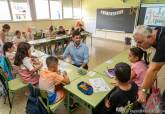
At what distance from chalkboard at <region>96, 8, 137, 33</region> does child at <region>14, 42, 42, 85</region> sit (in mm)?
6469

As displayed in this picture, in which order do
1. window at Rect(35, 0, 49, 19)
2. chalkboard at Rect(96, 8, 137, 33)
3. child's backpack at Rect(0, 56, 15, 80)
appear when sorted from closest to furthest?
child's backpack at Rect(0, 56, 15, 80), window at Rect(35, 0, 49, 19), chalkboard at Rect(96, 8, 137, 33)

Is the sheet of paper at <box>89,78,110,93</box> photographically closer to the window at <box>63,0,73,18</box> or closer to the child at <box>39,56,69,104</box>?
the child at <box>39,56,69,104</box>

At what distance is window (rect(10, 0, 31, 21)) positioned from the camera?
5.84 metres

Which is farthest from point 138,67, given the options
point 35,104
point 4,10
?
point 4,10

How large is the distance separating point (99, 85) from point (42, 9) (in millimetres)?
6649

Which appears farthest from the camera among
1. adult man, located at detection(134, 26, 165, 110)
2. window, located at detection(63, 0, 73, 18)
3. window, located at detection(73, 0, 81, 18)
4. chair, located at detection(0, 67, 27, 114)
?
window, located at detection(73, 0, 81, 18)

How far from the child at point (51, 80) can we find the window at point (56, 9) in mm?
6597

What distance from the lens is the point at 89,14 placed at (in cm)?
898

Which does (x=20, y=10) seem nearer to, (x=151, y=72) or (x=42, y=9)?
(x=42, y=9)

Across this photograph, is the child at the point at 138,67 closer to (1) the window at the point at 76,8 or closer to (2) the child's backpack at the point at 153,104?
(2) the child's backpack at the point at 153,104

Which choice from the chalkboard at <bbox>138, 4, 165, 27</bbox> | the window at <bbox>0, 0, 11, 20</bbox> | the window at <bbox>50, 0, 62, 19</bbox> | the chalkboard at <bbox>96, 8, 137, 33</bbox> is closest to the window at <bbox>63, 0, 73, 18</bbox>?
the window at <bbox>50, 0, 62, 19</bbox>

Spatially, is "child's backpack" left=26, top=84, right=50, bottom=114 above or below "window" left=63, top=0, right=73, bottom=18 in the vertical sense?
below

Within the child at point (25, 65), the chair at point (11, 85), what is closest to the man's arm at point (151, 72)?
the child at point (25, 65)

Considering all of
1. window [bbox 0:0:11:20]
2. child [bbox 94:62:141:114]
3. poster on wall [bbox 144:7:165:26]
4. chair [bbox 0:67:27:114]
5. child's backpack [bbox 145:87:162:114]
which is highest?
window [bbox 0:0:11:20]
